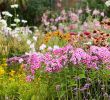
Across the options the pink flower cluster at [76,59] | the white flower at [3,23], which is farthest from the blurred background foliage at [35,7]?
the pink flower cluster at [76,59]

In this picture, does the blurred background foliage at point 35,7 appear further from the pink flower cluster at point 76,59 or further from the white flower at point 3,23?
the pink flower cluster at point 76,59

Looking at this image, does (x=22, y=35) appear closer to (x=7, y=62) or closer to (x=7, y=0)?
(x=7, y=62)

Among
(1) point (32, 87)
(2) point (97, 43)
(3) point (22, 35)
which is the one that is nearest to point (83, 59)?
(1) point (32, 87)

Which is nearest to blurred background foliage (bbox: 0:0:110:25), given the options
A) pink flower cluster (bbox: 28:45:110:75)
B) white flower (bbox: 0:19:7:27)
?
white flower (bbox: 0:19:7:27)

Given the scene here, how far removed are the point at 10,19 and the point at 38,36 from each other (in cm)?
551

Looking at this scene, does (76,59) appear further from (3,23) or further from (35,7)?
(35,7)

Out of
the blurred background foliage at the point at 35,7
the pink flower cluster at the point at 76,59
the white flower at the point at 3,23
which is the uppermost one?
the pink flower cluster at the point at 76,59

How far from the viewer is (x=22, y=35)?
10633 millimetres

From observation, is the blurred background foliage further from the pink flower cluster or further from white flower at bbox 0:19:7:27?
the pink flower cluster

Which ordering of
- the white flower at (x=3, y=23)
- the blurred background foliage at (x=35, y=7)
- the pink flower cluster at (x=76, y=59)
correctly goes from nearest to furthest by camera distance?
1. the pink flower cluster at (x=76, y=59)
2. the white flower at (x=3, y=23)
3. the blurred background foliage at (x=35, y=7)

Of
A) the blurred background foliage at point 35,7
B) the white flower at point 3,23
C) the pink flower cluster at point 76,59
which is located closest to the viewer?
the pink flower cluster at point 76,59

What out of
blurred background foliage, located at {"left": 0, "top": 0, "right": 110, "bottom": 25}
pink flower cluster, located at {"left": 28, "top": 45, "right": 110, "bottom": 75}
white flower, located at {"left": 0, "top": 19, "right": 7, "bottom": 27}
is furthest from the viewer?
blurred background foliage, located at {"left": 0, "top": 0, "right": 110, "bottom": 25}

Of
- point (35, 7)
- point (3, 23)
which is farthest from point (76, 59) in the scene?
point (35, 7)

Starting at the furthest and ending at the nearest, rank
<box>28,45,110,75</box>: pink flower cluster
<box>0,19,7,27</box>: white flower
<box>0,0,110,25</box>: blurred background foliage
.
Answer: <box>0,0,110,25</box>: blurred background foliage → <box>0,19,7,27</box>: white flower → <box>28,45,110,75</box>: pink flower cluster
